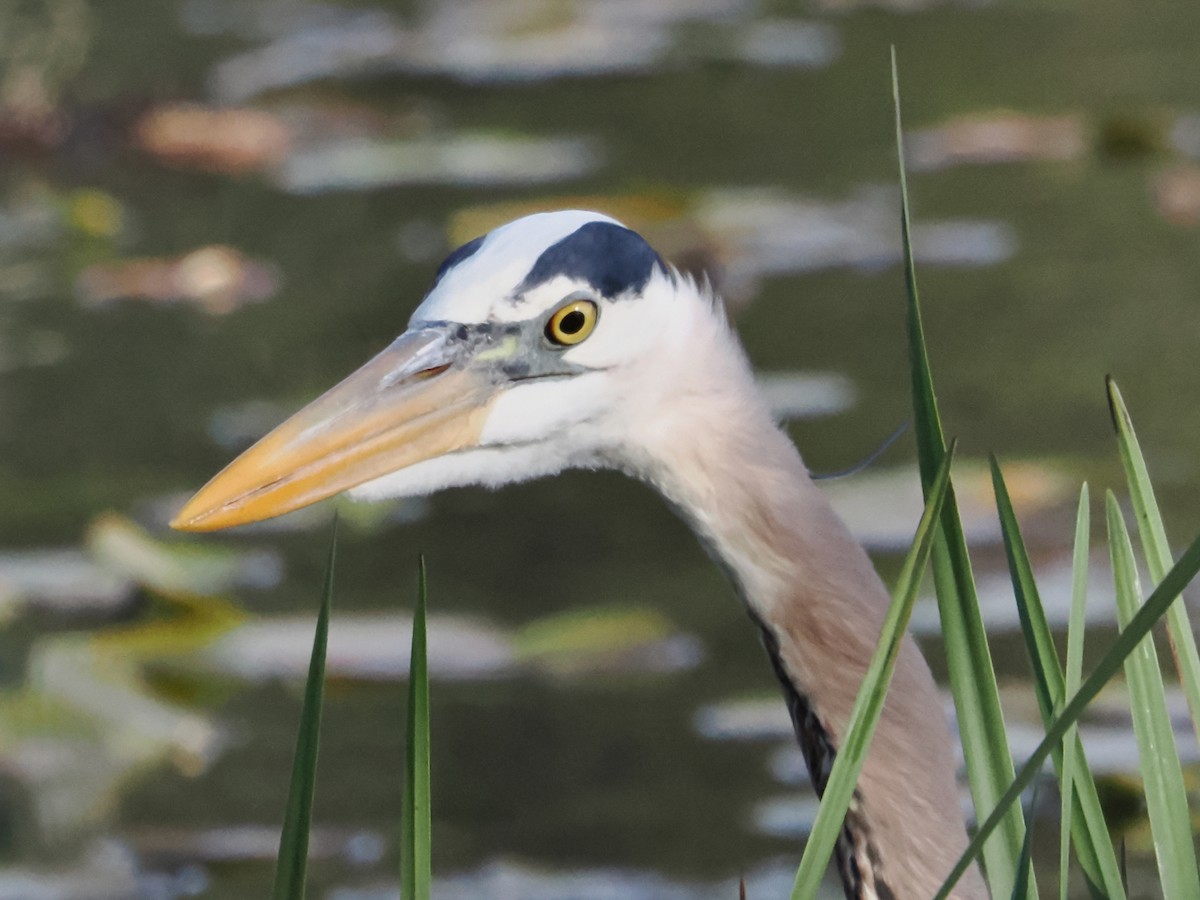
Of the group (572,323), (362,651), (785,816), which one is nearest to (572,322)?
(572,323)

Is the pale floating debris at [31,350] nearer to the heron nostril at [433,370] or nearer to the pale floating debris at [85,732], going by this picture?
the pale floating debris at [85,732]

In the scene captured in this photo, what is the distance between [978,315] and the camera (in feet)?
16.3

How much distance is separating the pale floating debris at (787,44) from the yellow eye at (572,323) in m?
5.24

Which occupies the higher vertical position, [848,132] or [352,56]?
[352,56]

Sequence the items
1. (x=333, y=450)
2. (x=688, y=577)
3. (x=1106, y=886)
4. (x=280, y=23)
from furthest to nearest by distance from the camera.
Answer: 1. (x=280, y=23)
2. (x=688, y=577)
3. (x=333, y=450)
4. (x=1106, y=886)

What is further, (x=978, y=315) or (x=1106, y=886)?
(x=978, y=315)

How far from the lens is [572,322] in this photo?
1966 mm

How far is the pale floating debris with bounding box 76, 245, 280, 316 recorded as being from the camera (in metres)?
5.29

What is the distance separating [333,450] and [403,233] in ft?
12.5

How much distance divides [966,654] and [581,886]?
5.03ft

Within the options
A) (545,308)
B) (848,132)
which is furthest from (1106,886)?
(848,132)

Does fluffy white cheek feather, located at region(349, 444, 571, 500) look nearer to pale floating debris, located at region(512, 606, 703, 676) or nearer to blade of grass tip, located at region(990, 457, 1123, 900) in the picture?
blade of grass tip, located at region(990, 457, 1123, 900)

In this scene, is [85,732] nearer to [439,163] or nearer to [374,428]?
[374,428]

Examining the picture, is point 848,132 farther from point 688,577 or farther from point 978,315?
point 688,577
